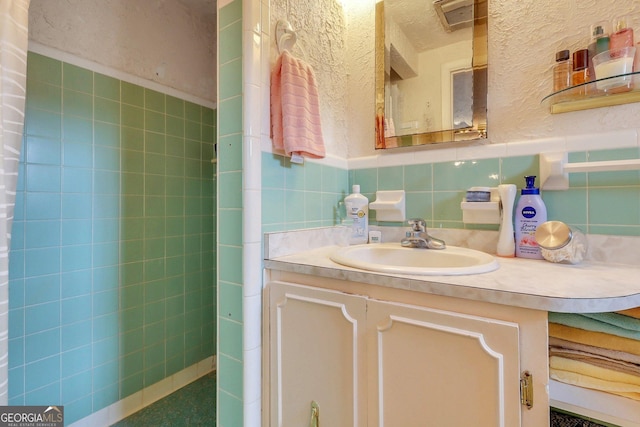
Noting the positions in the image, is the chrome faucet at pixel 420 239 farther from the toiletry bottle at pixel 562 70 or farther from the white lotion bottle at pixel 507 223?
the toiletry bottle at pixel 562 70

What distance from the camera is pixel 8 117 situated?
0.80 m

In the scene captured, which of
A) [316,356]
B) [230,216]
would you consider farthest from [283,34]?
[316,356]

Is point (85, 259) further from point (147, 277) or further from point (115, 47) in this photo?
point (115, 47)

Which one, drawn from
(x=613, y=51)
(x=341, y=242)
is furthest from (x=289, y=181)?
(x=613, y=51)

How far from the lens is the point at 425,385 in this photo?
640 mm

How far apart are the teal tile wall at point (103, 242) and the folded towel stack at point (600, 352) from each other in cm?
176

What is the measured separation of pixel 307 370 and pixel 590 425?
64cm

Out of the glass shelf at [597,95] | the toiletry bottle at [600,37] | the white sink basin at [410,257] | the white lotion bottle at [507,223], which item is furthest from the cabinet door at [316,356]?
the toiletry bottle at [600,37]

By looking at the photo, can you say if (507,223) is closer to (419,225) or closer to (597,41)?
(419,225)

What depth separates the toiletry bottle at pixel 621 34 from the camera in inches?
31.9

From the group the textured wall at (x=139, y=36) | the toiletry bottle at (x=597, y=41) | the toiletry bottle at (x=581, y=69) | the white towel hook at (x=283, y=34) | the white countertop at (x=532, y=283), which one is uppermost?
the textured wall at (x=139, y=36)

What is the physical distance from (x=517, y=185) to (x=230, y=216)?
100 cm

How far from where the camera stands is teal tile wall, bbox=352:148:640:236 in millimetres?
834

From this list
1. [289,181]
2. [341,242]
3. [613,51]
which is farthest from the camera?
[341,242]
